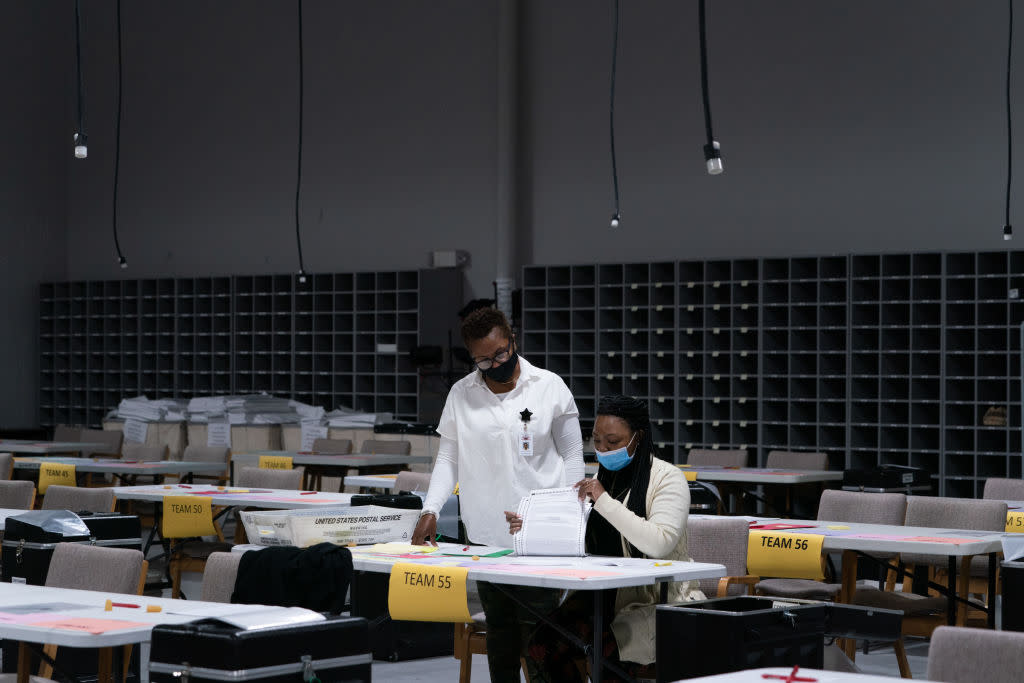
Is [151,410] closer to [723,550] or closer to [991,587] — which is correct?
Answer: [723,550]

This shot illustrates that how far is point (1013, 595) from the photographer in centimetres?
399

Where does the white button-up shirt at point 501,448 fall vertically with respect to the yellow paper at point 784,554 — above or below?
above

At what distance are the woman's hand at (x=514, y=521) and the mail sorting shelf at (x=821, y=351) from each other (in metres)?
6.67

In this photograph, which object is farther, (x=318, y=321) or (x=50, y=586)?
(x=318, y=321)

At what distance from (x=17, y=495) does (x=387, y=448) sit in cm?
412

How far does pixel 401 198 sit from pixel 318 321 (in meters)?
1.47

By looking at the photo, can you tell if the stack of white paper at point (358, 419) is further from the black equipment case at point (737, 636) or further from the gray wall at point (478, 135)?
the black equipment case at point (737, 636)

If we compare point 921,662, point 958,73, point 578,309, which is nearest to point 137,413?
point 578,309

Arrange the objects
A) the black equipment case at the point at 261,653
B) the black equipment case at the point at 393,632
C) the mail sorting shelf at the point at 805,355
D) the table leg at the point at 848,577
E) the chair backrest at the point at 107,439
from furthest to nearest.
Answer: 1. the chair backrest at the point at 107,439
2. the mail sorting shelf at the point at 805,355
3. the black equipment case at the point at 393,632
4. the table leg at the point at 848,577
5. the black equipment case at the point at 261,653

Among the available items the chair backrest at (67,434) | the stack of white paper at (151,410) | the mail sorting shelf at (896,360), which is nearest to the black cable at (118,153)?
the stack of white paper at (151,410)

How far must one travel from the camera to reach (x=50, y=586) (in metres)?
3.90

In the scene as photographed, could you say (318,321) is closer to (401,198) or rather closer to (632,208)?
(401,198)

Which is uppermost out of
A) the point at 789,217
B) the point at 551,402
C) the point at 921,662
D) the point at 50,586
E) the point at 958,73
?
the point at 958,73

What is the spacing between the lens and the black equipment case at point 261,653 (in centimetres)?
262
